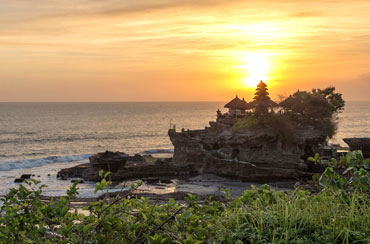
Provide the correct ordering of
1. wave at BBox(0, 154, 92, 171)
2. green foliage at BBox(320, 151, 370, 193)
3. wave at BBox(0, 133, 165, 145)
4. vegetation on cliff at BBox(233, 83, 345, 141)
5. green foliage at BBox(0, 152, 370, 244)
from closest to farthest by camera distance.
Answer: green foliage at BBox(0, 152, 370, 244)
green foliage at BBox(320, 151, 370, 193)
vegetation on cliff at BBox(233, 83, 345, 141)
wave at BBox(0, 154, 92, 171)
wave at BBox(0, 133, 165, 145)

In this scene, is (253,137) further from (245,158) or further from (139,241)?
(139,241)

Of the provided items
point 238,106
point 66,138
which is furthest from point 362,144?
point 66,138

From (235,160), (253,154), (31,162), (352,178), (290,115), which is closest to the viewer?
(352,178)

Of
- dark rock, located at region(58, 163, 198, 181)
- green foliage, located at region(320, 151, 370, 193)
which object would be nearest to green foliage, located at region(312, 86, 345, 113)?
dark rock, located at region(58, 163, 198, 181)

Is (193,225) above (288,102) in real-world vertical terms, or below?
below

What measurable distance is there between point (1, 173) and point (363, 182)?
55699mm

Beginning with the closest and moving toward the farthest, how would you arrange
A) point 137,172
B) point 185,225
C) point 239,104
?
1. point 185,225
2. point 137,172
3. point 239,104

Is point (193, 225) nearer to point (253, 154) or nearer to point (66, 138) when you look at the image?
point (253, 154)

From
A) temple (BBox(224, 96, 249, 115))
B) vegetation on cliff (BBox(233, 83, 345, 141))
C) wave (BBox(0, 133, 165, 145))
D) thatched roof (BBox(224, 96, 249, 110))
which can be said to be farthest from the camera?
wave (BBox(0, 133, 165, 145))

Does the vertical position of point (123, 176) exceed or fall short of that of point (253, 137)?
it falls short

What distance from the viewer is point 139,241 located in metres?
5.77

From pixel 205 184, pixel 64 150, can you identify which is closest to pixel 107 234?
pixel 205 184

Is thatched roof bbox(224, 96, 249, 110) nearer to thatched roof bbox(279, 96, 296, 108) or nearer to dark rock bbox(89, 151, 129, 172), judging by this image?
thatched roof bbox(279, 96, 296, 108)

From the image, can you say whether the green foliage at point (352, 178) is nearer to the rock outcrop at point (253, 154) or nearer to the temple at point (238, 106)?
the rock outcrop at point (253, 154)
